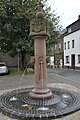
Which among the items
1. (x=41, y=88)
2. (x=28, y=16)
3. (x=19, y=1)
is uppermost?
(x=19, y=1)

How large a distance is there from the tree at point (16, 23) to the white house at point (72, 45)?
15475mm

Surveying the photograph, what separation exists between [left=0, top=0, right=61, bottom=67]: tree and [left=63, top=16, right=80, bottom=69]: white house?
50.8ft

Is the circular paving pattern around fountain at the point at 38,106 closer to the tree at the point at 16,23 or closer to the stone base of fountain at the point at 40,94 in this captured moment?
the stone base of fountain at the point at 40,94

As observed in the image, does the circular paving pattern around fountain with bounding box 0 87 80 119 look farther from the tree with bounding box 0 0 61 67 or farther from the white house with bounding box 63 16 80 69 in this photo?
the white house with bounding box 63 16 80 69

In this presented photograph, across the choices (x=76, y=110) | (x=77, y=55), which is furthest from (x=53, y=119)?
(x=77, y=55)

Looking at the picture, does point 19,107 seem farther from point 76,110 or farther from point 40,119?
point 76,110

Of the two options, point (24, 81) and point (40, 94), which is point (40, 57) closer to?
point (40, 94)

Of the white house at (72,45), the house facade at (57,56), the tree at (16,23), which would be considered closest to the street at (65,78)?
the tree at (16,23)

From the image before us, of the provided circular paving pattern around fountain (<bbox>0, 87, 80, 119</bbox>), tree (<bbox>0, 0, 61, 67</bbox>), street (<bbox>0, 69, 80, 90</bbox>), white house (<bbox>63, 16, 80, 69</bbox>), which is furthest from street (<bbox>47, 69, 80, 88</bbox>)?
white house (<bbox>63, 16, 80, 69</bbox>)

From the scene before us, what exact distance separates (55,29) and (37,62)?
13637mm

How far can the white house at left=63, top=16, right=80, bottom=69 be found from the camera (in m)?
33.2

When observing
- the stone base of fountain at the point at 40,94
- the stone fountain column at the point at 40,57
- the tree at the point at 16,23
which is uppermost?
the tree at the point at 16,23

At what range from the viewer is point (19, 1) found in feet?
62.5

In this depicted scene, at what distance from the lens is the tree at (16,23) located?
18.5 meters
